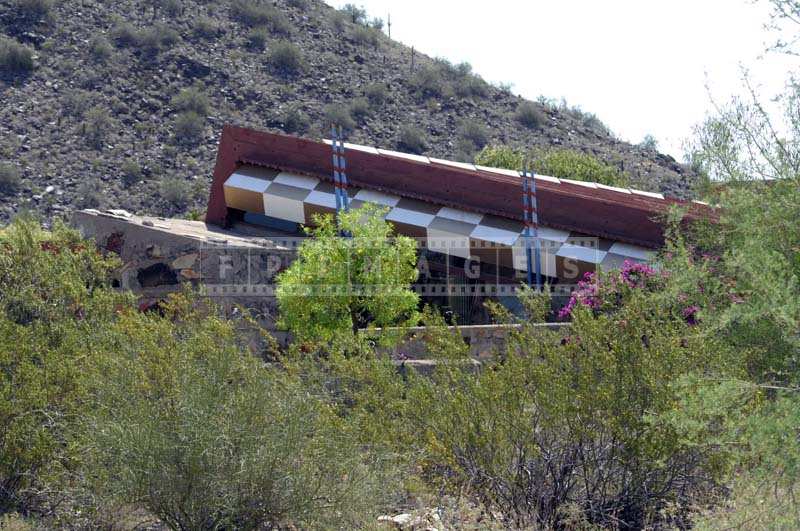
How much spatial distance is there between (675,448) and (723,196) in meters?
1.61

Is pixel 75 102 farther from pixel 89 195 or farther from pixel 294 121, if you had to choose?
pixel 294 121

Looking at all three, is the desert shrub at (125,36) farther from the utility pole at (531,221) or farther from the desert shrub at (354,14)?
the utility pole at (531,221)

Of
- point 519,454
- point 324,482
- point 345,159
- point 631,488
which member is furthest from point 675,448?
point 345,159

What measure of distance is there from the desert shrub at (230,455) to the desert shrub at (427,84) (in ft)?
120

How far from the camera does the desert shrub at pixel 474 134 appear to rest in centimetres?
4022

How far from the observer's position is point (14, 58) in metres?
38.2

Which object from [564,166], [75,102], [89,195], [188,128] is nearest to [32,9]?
[75,102]

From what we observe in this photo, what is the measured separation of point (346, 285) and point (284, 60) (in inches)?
1247

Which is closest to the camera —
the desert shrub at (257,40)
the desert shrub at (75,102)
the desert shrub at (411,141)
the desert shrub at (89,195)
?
the desert shrub at (89,195)

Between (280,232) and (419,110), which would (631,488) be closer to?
(280,232)

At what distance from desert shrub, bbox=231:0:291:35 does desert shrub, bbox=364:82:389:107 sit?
5100 millimetres

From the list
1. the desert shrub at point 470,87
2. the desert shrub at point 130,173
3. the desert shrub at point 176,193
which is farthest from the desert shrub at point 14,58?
the desert shrub at point 470,87

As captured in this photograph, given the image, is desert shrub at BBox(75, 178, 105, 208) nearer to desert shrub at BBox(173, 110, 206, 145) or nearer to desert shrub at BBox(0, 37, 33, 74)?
desert shrub at BBox(173, 110, 206, 145)

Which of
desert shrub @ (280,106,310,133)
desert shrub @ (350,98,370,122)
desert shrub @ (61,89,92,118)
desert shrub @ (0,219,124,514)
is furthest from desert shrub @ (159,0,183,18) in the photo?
desert shrub @ (0,219,124,514)
